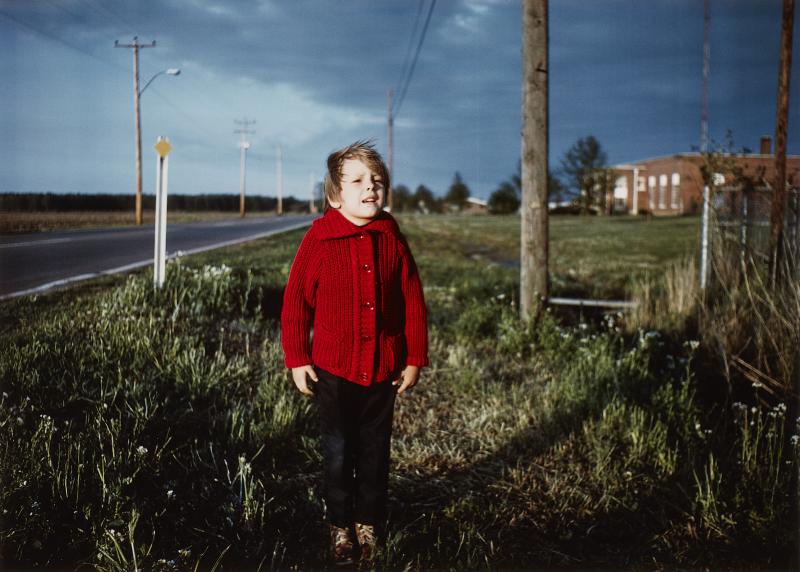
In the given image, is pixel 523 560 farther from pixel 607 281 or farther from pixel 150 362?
pixel 607 281

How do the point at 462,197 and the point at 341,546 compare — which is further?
the point at 462,197

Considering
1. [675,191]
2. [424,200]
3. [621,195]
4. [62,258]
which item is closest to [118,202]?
[62,258]

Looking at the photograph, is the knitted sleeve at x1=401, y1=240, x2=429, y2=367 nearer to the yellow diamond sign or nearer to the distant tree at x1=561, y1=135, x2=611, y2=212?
the yellow diamond sign

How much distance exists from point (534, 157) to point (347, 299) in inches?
160

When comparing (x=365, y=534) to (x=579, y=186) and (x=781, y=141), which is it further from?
(x=579, y=186)

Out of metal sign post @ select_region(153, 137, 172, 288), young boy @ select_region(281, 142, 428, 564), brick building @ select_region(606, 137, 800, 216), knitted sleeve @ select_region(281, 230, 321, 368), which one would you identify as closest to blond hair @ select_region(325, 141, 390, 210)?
young boy @ select_region(281, 142, 428, 564)

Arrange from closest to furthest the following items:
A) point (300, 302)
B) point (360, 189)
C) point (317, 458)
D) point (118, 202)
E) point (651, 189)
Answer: point (360, 189) → point (300, 302) → point (317, 458) → point (118, 202) → point (651, 189)

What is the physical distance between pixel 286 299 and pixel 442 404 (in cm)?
203

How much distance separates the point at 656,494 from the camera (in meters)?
2.98

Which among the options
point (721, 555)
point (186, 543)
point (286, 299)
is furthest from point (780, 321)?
point (186, 543)

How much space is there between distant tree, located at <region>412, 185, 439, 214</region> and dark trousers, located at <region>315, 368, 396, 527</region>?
86929 mm

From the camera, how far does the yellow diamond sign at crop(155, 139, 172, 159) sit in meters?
5.46

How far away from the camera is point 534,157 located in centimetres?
582

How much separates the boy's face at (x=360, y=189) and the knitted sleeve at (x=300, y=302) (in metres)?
0.20
